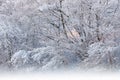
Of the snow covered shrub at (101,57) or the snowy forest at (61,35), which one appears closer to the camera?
the snow covered shrub at (101,57)

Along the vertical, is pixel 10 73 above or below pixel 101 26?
below

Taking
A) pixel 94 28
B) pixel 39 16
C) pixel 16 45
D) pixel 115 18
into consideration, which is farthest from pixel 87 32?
pixel 16 45

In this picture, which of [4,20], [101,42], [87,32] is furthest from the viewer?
[4,20]

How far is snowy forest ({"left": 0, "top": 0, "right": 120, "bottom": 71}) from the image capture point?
893 cm

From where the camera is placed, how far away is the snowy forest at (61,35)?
8.93 meters

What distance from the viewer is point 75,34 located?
9922 millimetres

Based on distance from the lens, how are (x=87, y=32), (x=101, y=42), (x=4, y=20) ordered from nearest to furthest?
(x=101, y=42), (x=87, y=32), (x=4, y=20)

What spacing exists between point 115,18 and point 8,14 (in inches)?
140

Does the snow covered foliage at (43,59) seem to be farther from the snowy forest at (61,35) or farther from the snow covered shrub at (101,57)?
the snow covered shrub at (101,57)

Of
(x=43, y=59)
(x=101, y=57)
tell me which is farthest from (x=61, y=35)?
(x=101, y=57)

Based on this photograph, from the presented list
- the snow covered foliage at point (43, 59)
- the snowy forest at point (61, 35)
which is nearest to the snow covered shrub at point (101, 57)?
Result: the snowy forest at point (61, 35)

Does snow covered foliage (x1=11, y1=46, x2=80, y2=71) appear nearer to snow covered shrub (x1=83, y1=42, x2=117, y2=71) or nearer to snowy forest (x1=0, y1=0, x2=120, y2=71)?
snowy forest (x1=0, y1=0, x2=120, y2=71)

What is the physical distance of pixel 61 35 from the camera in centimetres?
987

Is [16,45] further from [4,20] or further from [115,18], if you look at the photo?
[115,18]
